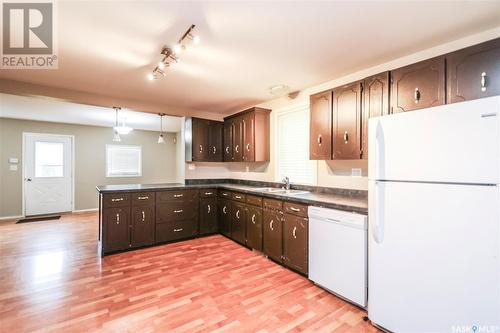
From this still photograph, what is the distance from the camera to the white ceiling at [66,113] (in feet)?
13.3

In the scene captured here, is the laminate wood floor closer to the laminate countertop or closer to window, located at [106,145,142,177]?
the laminate countertop

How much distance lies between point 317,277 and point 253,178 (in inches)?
92.2

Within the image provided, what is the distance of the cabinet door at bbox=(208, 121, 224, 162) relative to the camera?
461 cm

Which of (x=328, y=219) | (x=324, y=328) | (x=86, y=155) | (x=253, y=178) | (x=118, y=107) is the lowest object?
(x=324, y=328)

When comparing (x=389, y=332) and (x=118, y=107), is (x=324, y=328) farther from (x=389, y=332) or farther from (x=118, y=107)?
(x=118, y=107)

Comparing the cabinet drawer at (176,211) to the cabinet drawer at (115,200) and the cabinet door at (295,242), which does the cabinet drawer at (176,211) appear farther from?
the cabinet door at (295,242)

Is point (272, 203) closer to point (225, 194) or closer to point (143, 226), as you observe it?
point (225, 194)

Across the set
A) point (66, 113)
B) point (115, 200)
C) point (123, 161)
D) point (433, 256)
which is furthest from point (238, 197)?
point (123, 161)

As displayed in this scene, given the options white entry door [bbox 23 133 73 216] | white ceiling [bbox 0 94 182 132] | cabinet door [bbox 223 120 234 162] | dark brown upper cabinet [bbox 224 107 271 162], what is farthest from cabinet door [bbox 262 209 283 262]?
white entry door [bbox 23 133 73 216]

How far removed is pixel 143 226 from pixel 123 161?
3.96 metres

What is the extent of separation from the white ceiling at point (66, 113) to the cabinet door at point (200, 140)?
3.63ft

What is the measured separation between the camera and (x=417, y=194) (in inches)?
63.2

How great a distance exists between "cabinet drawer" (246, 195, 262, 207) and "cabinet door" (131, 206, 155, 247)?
157cm

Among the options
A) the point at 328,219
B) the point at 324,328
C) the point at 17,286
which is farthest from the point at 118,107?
the point at 324,328
